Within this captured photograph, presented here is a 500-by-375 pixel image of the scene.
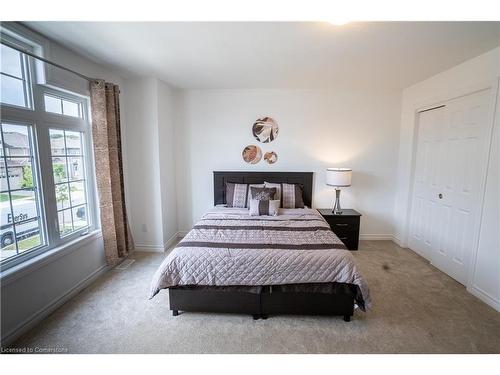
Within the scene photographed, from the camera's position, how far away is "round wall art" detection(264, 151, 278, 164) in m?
3.68

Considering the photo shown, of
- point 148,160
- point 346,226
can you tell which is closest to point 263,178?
point 346,226

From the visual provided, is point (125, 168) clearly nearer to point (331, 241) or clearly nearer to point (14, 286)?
point (14, 286)

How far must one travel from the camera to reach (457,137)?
8.54ft

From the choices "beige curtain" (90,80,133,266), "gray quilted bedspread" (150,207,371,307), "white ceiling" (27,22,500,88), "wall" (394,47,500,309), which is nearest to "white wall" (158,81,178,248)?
"white ceiling" (27,22,500,88)

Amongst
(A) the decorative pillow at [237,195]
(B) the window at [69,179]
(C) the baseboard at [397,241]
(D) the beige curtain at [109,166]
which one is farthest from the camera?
(C) the baseboard at [397,241]

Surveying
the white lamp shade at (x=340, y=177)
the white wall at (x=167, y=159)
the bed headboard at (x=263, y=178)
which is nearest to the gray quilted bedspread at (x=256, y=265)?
the white lamp shade at (x=340, y=177)

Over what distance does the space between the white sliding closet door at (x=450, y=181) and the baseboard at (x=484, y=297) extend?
16 cm

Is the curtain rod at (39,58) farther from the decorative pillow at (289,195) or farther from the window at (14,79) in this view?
the decorative pillow at (289,195)

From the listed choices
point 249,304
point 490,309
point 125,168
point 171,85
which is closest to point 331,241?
point 249,304

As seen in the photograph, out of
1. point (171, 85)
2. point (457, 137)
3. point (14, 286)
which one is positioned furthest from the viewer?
point (171, 85)

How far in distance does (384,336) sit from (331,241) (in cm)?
79

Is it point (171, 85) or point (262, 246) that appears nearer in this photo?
point (262, 246)

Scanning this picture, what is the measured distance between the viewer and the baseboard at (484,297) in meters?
2.08

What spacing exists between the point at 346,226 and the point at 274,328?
78.6 inches
